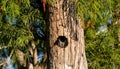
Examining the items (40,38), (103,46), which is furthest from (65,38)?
(103,46)

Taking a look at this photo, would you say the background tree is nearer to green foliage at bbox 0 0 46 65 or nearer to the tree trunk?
green foliage at bbox 0 0 46 65

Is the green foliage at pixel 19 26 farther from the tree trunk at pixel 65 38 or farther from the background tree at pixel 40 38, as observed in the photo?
the tree trunk at pixel 65 38

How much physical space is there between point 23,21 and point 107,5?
1.05 m

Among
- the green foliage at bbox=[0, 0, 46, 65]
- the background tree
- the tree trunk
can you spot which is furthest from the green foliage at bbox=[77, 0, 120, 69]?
the tree trunk

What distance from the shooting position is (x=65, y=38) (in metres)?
2.68

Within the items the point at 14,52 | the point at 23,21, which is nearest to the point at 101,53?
the point at 14,52

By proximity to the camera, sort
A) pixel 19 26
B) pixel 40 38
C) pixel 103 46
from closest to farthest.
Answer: pixel 19 26
pixel 40 38
pixel 103 46

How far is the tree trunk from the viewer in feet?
8.70

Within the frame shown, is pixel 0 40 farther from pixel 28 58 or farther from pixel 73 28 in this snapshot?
pixel 73 28

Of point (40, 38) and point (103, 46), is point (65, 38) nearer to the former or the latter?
point (40, 38)

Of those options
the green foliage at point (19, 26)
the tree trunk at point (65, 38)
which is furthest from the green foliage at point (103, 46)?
the tree trunk at point (65, 38)

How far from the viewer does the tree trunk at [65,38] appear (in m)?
2.65

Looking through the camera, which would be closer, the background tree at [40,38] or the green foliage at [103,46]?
the background tree at [40,38]

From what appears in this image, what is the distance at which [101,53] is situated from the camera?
5.37m
